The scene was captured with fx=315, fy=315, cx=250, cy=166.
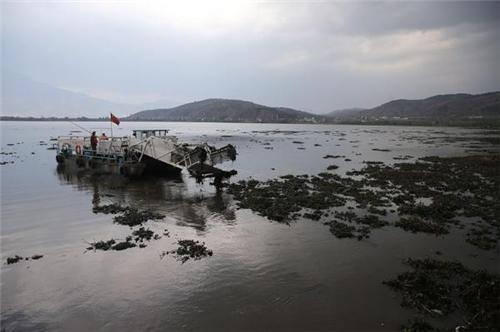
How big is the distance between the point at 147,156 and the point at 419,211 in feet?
72.1

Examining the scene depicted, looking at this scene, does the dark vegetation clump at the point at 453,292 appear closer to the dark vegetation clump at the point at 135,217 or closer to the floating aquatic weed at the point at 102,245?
the floating aquatic weed at the point at 102,245

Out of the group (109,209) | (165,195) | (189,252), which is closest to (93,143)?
(165,195)

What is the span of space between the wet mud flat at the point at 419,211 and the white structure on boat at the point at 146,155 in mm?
2820

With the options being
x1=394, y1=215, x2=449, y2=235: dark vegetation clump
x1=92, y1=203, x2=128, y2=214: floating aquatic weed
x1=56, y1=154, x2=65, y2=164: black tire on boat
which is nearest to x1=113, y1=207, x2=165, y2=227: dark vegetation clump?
x1=92, y1=203, x2=128, y2=214: floating aquatic weed

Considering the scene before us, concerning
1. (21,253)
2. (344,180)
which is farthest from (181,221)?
(344,180)

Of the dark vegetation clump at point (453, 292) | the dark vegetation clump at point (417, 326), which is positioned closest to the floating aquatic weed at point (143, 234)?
the dark vegetation clump at point (453, 292)

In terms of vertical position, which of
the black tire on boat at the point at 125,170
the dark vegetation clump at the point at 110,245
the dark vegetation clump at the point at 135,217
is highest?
the black tire on boat at the point at 125,170

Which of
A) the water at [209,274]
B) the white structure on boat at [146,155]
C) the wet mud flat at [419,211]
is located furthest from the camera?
the white structure on boat at [146,155]

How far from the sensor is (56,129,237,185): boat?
76.1 ft

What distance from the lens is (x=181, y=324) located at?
309 inches

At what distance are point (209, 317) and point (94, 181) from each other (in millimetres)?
22790

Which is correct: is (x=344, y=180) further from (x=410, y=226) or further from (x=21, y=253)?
(x=21, y=253)

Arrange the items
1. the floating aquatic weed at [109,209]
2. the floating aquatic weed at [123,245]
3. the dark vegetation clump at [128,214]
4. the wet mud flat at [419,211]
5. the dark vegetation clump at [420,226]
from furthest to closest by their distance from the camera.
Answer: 1. the floating aquatic weed at [109,209]
2. the dark vegetation clump at [128,214]
3. the dark vegetation clump at [420,226]
4. the floating aquatic weed at [123,245]
5. the wet mud flat at [419,211]

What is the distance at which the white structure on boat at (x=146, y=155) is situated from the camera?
23.2 meters
